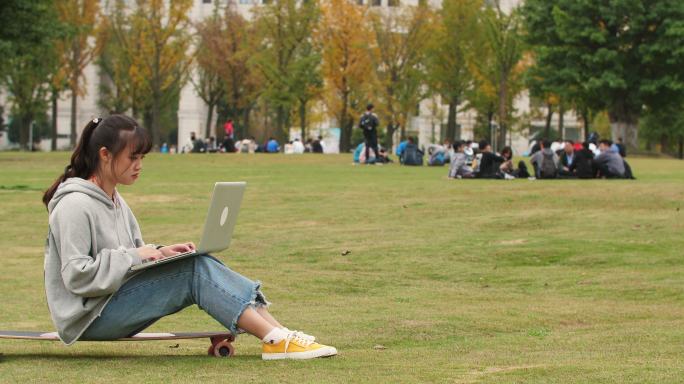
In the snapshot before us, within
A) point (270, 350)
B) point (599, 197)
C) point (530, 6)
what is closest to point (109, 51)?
point (530, 6)

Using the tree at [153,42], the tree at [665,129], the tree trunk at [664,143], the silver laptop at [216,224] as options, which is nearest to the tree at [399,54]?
the tree at [153,42]

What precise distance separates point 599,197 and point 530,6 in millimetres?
48809

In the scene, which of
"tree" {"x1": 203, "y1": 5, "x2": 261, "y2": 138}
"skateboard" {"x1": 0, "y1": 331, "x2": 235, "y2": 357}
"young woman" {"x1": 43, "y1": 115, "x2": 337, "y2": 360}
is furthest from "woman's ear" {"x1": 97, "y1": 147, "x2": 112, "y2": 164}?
"tree" {"x1": 203, "y1": 5, "x2": 261, "y2": 138}

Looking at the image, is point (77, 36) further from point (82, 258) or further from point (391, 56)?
point (82, 258)

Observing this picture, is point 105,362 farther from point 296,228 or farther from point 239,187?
point 296,228

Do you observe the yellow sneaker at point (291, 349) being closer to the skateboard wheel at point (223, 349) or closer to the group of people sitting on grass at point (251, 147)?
the skateboard wheel at point (223, 349)

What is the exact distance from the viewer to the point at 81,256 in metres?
6.99

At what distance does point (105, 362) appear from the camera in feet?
23.6

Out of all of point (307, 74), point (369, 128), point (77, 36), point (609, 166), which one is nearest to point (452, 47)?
point (307, 74)

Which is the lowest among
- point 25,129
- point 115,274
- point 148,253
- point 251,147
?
point 251,147

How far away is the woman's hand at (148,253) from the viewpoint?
7.23 metres

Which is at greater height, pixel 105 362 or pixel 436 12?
pixel 436 12

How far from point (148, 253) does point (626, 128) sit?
6507 centimetres

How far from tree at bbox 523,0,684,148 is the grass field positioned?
3731 cm
